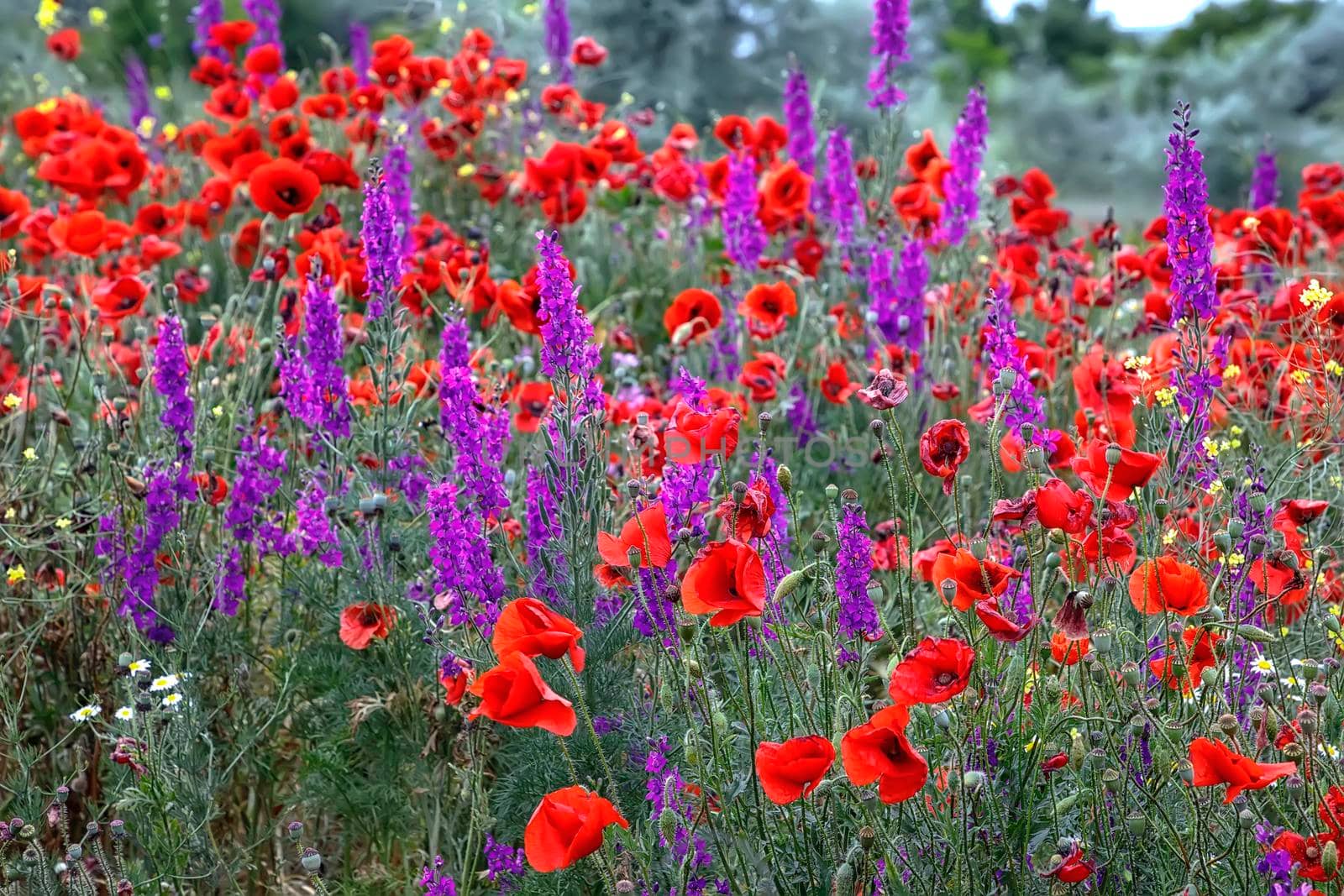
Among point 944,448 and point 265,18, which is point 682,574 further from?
point 265,18

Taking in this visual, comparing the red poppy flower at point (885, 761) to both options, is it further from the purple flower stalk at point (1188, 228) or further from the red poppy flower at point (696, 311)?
the red poppy flower at point (696, 311)

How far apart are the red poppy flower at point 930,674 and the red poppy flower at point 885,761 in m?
0.03

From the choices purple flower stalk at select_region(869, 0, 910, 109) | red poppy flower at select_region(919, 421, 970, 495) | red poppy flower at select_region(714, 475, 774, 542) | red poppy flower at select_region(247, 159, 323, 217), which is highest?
purple flower stalk at select_region(869, 0, 910, 109)

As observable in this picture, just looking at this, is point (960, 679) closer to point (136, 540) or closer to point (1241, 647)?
point (1241, 647)

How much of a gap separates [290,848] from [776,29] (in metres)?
8.10

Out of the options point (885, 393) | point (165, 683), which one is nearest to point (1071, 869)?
point (885, 393)

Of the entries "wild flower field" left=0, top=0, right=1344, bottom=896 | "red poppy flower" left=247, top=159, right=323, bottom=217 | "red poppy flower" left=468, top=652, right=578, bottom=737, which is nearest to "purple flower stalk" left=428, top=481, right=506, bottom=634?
"wild flower field" left=0, top=0, right=1344, bottom=896

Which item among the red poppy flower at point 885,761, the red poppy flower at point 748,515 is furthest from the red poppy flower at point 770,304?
the red poppy flower at point 885,761

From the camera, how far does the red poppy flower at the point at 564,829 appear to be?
5.44 ft

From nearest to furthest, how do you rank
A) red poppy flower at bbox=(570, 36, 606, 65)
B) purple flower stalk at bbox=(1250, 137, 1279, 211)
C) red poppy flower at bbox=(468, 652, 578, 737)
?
red poppy flower at bbox=(468, 652, 578, 737)
purple flower stalk at bbox=(1250, 137, 1279, 211)
red poppy flower at bbox=(570, 36, 606, 65)

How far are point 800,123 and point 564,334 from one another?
283 centimetres

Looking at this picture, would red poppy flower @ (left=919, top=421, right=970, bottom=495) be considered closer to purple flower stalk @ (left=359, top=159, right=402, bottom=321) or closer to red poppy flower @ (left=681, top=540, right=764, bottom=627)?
red poppy flower @ (left=681, top=540, right=764, bottom=627)

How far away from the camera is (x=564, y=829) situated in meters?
1.68

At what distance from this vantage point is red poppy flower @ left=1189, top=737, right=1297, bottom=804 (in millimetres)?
1561
